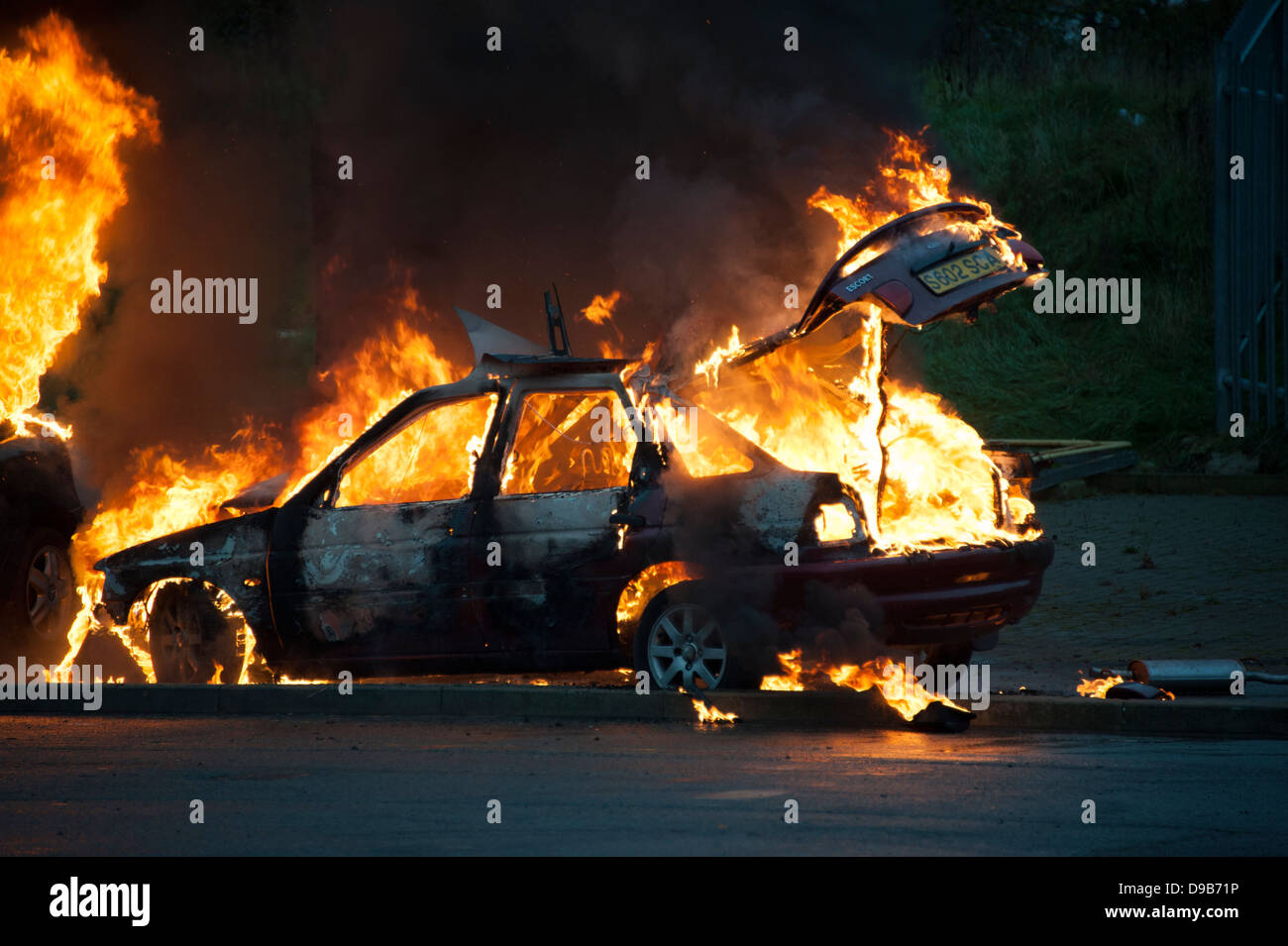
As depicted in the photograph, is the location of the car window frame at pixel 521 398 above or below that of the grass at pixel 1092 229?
below

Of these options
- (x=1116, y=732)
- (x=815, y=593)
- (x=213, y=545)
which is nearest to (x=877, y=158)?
(x=815, y=593)

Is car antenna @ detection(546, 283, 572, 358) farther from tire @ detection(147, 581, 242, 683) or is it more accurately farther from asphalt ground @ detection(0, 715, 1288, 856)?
tire @ detection(147, 581, 242, 683)

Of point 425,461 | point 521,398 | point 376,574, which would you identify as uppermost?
point 521,398

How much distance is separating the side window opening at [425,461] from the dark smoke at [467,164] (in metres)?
1.29

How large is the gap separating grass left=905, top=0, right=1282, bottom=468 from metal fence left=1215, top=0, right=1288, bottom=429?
79cm

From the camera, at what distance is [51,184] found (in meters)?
→ 12.4

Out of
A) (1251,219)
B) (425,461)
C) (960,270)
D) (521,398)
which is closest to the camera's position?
(960,270)

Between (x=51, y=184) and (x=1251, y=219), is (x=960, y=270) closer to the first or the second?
(x=51, y=184)

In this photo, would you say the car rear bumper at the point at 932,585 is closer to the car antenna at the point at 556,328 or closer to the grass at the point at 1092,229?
the car antenna at the point at 556,328

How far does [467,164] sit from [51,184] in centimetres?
323

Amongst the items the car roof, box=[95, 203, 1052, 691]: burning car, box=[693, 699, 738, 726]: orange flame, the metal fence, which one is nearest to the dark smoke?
the car roof

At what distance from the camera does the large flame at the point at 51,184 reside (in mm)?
11844

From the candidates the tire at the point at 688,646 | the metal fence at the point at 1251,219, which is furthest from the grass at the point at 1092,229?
the tire at the point at 688,646

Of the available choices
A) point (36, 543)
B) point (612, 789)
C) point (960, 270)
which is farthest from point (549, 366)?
point (36, 543)
